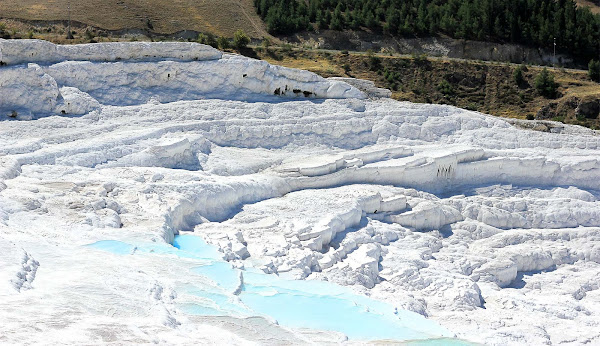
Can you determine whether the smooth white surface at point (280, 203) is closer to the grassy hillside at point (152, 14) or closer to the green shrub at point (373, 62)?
the green shrub at point (373, 62)

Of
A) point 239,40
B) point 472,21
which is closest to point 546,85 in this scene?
point 472,21

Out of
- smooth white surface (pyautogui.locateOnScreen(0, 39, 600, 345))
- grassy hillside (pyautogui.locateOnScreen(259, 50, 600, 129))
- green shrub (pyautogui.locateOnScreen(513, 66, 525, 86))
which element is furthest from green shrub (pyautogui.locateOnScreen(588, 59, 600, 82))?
smooth white surface (pyautogui.locateOnScreen(0, 39, 600, 345))

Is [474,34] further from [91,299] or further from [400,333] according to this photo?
[91,299]

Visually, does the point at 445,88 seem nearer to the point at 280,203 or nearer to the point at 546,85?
the point at 546,85

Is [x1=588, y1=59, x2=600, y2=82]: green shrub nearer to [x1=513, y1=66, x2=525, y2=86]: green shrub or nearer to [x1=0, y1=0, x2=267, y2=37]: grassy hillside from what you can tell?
[x1=513, y1=66, x2=525, y2=86]: green shrub

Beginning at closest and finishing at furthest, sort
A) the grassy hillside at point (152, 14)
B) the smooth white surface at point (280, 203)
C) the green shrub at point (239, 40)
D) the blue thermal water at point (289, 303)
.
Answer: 1. the smooth white surface at point (280, 203)
2. the blue thermal water at point (289, 303)
3. the green shrub at point (239, 40)
4. the grassy hillside at point (152, 14)

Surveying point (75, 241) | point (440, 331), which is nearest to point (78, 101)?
point (75, 241)

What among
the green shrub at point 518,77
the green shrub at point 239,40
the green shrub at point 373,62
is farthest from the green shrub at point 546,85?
the green shrub at point 239,40
